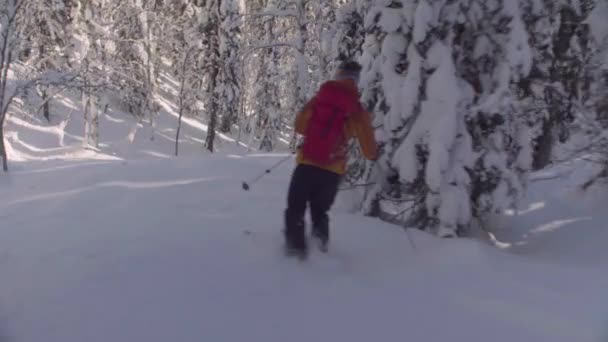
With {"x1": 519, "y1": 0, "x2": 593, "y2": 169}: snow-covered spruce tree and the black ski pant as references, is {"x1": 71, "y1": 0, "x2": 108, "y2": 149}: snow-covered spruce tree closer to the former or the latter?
{"x1": 519, "y1": 0, "x2": 593, "y2": 169}: snow-covered spruce tree

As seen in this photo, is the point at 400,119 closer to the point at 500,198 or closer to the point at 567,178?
the point at 500,198

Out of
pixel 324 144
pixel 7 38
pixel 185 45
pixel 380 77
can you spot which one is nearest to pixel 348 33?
pixel 380 77

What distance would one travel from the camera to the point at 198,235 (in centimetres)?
528

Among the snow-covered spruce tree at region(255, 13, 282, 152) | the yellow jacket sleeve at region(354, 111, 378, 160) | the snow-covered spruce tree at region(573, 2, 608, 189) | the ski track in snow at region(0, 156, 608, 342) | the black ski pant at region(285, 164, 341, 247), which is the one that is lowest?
the snow-covered spruce tree at region(255, 13, 282, 152)

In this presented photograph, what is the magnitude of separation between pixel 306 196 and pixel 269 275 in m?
0.75

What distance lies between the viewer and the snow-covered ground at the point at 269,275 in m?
3.75

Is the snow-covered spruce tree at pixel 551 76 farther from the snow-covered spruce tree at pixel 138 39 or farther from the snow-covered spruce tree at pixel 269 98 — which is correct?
the snow-covered spruce tree at pixel 138 39

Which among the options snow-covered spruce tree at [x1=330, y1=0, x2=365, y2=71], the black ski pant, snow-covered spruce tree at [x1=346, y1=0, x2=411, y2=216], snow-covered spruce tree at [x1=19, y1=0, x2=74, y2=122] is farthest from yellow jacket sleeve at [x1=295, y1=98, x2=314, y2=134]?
snow-covered spruce tree at [x1=19, y1=0, x2=74, y2=122]

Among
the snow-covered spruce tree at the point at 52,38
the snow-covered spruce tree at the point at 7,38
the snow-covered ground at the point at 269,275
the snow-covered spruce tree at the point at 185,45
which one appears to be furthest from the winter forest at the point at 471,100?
the snow-covered spruce tree at the point at 185,45

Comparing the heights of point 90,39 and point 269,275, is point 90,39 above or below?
below

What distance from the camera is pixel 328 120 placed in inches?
187

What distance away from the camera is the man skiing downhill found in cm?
476

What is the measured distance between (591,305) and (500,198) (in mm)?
1669

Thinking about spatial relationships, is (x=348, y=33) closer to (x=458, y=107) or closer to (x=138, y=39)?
(x=458, y=107)
